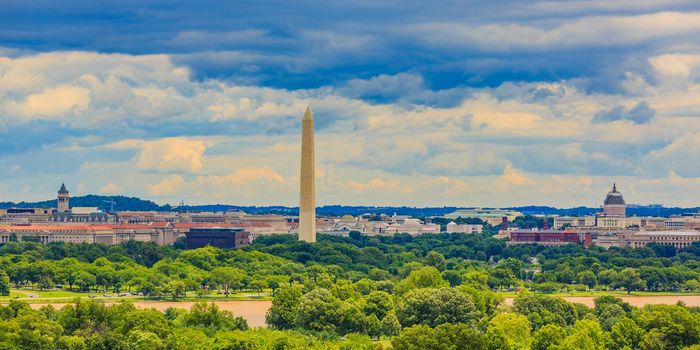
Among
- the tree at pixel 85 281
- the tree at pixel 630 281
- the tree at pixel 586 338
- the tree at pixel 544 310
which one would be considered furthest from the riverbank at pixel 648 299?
the tree at pixel 586 338

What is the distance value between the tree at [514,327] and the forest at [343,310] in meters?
0.13

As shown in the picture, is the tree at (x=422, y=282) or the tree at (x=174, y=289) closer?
the tree at (x=422, y=282)

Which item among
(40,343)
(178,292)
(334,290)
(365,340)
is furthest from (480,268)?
(40,343)

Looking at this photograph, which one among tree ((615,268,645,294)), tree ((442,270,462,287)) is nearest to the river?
tree ((615,268,645,294))

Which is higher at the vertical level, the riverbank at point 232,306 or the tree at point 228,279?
the tree at point 228,279

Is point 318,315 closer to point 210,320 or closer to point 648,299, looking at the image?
point 210,320

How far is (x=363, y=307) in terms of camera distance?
336 ft

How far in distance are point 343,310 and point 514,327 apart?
44.9 ft

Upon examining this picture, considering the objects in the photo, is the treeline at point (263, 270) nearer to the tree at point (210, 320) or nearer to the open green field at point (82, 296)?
the open green field at point (82, 296)

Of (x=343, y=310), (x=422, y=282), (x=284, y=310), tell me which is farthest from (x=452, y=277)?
(x=343, y=310)

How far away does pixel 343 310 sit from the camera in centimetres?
9925

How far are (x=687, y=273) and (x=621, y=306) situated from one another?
56.5m

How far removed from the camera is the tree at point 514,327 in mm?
87188

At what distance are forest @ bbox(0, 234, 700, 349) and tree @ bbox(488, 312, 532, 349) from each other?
13 cm
